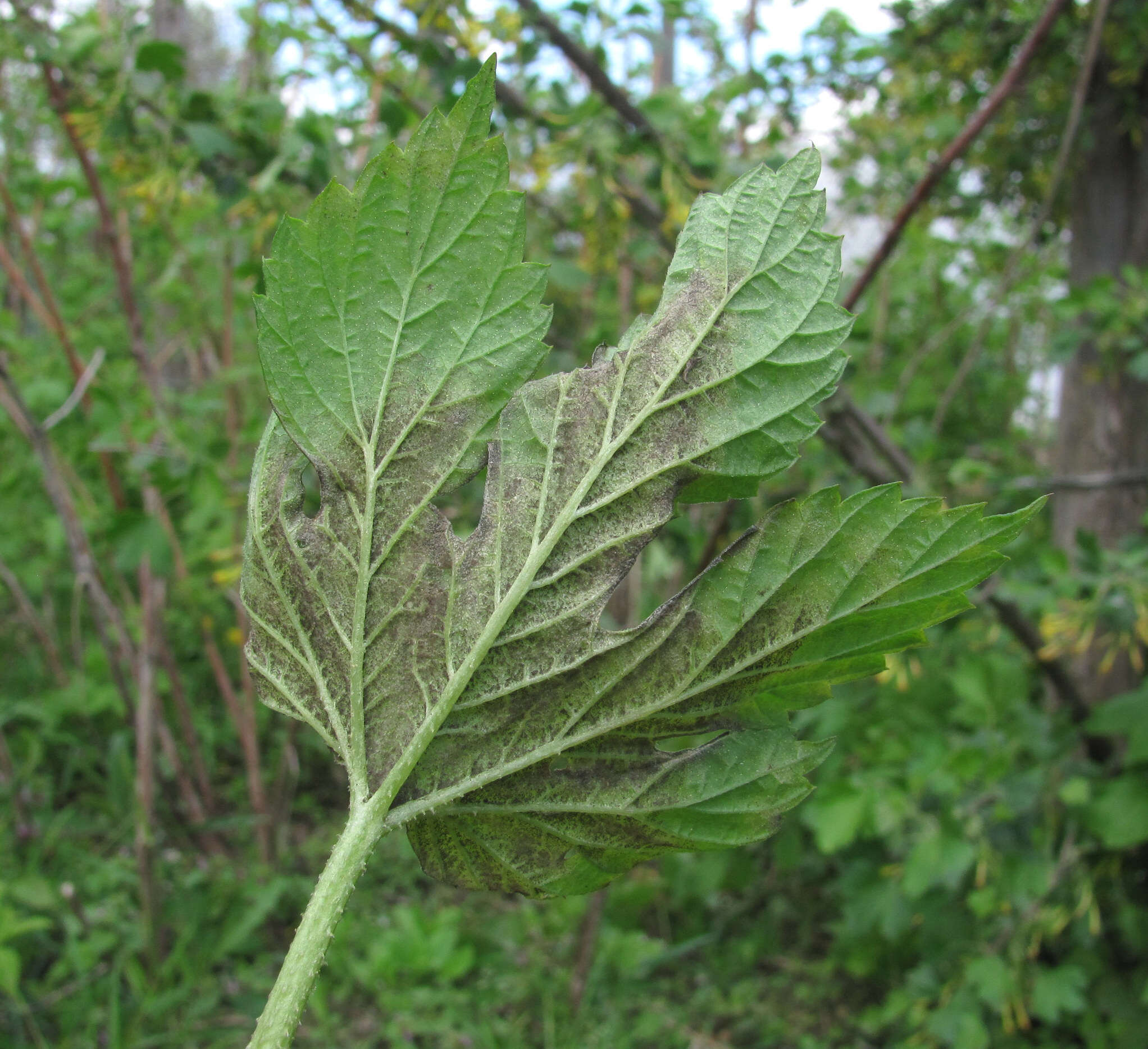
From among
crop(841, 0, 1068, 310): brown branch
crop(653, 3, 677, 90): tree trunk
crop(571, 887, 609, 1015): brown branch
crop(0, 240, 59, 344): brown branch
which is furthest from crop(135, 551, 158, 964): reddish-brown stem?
crop(653, 3, 677, 90): tree trunk

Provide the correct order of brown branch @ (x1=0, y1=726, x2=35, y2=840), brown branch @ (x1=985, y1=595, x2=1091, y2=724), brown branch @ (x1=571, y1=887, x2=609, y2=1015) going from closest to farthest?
brown branch @ (x1=985, y1=595, x2=1091, y2=724) < brown branch @ (x1=571, y1=887, x2=609, y2=1015) < brown branch @ (x1=0, y1=726, x2=35, y2=840)

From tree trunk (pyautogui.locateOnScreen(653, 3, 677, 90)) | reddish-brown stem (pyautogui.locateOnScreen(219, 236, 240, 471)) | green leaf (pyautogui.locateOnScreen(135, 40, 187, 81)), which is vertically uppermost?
green leaf (pyautogui.locateOnScreen(135, 40, 187, 81))

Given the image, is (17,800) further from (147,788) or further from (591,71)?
(591,71)

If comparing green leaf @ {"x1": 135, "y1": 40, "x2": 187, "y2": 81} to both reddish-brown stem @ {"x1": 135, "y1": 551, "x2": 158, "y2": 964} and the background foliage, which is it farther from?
reddish-brown stem @ {"x1": 135, "y1": 551, "x2": 158, "y2": 964}

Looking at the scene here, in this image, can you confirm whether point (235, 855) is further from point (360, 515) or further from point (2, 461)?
point (360, 515)

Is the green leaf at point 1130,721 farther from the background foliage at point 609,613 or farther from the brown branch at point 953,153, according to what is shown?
the brown branch at point 953,153

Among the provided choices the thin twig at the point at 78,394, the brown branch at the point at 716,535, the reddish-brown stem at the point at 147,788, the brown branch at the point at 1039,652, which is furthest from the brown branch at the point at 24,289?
the brown branch at the point at 1039,652
